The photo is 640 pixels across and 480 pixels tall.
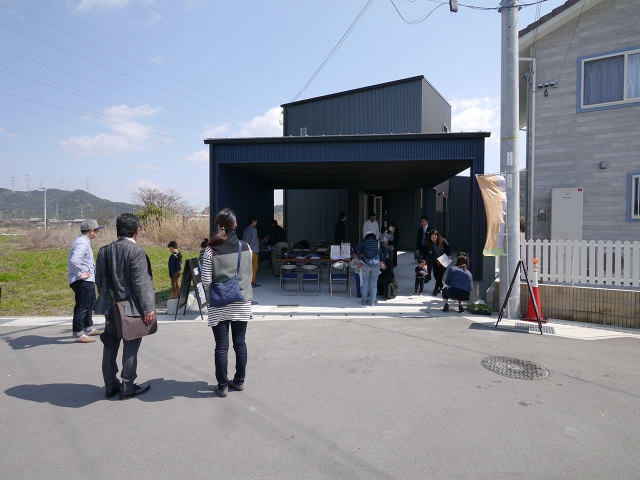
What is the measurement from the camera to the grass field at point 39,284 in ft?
29.3

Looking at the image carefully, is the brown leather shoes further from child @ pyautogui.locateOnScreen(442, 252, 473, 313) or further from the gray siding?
the gray siding

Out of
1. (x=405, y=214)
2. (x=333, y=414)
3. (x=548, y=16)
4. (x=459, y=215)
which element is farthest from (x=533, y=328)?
(x=459, y=215)

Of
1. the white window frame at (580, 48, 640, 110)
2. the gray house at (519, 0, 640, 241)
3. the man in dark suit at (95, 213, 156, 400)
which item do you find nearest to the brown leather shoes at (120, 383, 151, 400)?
the man in dark suit at (95, 213, 156, 400)

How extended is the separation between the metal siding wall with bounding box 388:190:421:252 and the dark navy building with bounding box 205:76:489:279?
5cm

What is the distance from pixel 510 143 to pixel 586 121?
506cm

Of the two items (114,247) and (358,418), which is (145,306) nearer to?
(114,247)

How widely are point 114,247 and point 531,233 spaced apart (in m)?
10.7

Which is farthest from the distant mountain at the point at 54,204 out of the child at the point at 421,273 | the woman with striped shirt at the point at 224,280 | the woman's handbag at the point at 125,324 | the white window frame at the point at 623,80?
the woman with striped shirt at the point at 224,280

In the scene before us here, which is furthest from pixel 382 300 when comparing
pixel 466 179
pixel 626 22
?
pixel 466 179

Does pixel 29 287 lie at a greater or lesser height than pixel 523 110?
lesser

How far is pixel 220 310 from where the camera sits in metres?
4.07

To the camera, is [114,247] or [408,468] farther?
[114,247]

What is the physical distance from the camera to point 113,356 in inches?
162

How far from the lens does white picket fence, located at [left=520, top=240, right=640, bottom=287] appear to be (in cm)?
697
